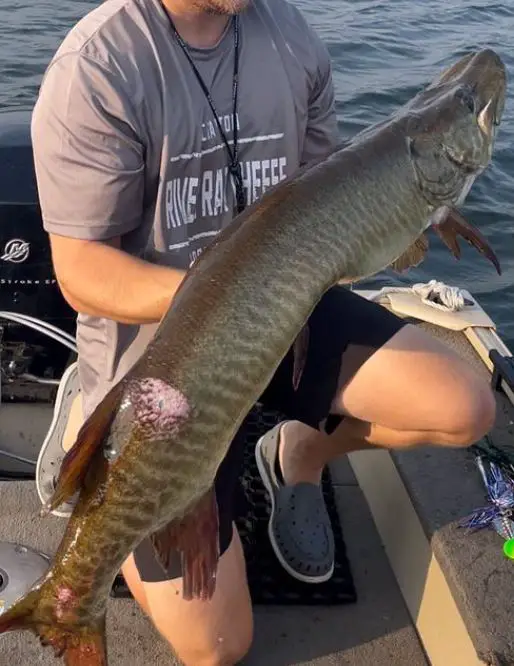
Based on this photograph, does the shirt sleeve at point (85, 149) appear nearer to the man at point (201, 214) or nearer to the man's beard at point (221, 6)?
the man at point (201, 214)

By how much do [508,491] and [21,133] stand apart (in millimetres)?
2121

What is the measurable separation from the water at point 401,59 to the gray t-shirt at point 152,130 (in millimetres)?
3071

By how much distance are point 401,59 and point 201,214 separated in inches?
308

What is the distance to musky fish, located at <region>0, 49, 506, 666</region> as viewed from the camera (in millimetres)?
1748

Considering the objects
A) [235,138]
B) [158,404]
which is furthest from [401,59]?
[158,404]

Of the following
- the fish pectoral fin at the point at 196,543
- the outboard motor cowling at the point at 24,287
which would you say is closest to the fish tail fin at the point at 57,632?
the fish pectoral fin at the point at 196,543

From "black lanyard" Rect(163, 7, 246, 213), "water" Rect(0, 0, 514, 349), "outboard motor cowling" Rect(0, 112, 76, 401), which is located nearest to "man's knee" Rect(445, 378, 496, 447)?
"black lanyard" Rect(163, 7, 246, 213)

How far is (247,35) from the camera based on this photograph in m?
2.62

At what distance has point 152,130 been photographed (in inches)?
93.5

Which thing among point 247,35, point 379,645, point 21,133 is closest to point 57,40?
point 21,133

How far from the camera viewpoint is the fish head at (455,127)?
7.13 ft

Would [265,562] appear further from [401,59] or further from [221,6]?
[401,59]

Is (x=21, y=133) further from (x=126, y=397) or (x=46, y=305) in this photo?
(x=126, y=397)

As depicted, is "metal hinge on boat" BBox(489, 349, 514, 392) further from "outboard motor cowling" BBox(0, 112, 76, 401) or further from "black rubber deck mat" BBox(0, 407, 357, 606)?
"outboard motor cowling" BBox(0, 112, 76, 401)
